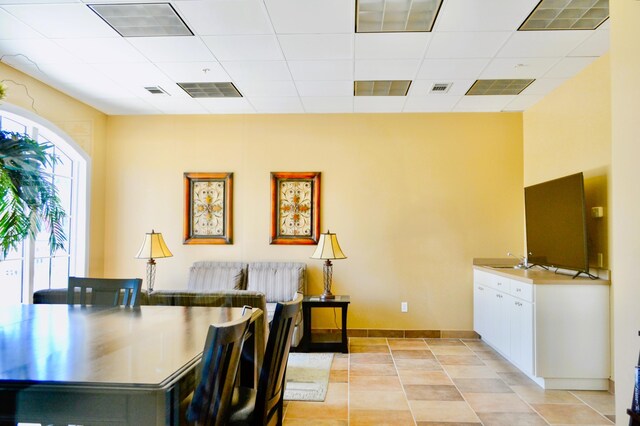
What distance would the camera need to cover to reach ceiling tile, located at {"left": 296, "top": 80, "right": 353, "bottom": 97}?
14.5ft

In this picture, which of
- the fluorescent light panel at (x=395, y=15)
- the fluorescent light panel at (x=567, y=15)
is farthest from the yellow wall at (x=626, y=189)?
the fluorescent light panel at (x=395, y=15)

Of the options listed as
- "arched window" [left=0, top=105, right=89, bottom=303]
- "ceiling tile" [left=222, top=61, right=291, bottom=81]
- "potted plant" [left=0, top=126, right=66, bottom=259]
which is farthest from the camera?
"arched window" [left=0, top=105, right=89, bottom=303]

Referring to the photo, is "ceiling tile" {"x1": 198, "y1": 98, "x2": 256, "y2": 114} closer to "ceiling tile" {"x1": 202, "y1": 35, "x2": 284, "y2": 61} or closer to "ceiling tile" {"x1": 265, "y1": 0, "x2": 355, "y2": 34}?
"ceiling tile" {"x1": 202, "y1": 35, "x2": 284, "y2": 61}

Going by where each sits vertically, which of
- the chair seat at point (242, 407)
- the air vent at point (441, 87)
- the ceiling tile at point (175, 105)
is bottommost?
the chair seat at point (242, 407)

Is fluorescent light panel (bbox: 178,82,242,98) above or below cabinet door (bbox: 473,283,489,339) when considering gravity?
above

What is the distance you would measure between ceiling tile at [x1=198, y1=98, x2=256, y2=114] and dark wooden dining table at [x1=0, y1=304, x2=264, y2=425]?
341cm

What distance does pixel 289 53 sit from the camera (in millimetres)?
3703

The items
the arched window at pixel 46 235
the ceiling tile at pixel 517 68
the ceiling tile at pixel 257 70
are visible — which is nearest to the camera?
the ceiling tile at pixel 517 68

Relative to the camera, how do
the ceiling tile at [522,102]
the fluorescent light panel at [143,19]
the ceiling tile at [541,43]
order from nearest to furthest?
1. the fluorescent light panel at [143,19]
2. the ceiling tile at [541,43]
3. the ceiling tile at [522,102]

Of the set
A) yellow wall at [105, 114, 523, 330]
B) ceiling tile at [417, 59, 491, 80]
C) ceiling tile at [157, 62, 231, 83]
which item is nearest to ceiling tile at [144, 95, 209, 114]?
yellow wall at [105, 114, 523, 330]

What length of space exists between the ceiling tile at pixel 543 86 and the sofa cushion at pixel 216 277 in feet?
12.8

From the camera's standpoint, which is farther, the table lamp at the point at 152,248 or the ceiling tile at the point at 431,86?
the table lamp at the point at 152,248

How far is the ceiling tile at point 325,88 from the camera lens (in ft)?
14.5

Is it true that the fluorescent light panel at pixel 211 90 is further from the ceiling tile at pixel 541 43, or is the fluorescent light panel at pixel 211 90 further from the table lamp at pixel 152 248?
the ceiling tile at pixel 541 43
